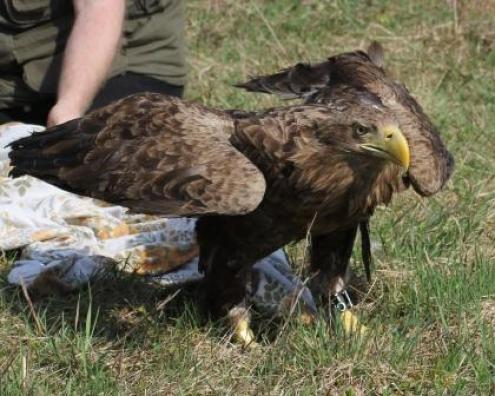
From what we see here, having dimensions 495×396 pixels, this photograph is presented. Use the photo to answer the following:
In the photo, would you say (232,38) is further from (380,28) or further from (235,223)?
(235,223)

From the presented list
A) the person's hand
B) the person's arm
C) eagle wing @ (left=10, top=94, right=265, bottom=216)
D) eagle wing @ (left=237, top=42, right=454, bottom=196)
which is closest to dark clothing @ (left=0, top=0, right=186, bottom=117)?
the person's arm

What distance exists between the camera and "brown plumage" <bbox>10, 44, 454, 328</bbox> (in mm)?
4605

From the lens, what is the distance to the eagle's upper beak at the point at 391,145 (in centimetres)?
439

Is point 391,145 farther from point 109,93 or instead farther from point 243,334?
point 109,93

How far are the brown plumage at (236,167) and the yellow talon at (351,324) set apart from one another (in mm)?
347

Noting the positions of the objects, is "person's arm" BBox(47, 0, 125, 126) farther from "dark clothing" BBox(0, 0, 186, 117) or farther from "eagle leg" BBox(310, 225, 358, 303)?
"eagle leg" BBox(310, 225, 358, 303)

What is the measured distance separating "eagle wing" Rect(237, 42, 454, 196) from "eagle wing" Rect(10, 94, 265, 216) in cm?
64

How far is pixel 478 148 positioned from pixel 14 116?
290 centimetres

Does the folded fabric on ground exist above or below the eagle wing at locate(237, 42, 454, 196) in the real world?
below

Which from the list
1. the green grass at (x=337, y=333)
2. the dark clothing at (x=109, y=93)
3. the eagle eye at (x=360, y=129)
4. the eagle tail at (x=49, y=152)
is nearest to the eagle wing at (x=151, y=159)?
the eagle tail at (x=49, y=152)

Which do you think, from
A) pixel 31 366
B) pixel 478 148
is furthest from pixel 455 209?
pixel 31 366

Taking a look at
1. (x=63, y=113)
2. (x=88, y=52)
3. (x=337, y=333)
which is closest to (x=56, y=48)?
(x=88, y=52)

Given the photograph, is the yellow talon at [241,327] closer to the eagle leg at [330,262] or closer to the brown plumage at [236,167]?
the brown plumage at [236,167]

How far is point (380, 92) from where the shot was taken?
5.39 metres
